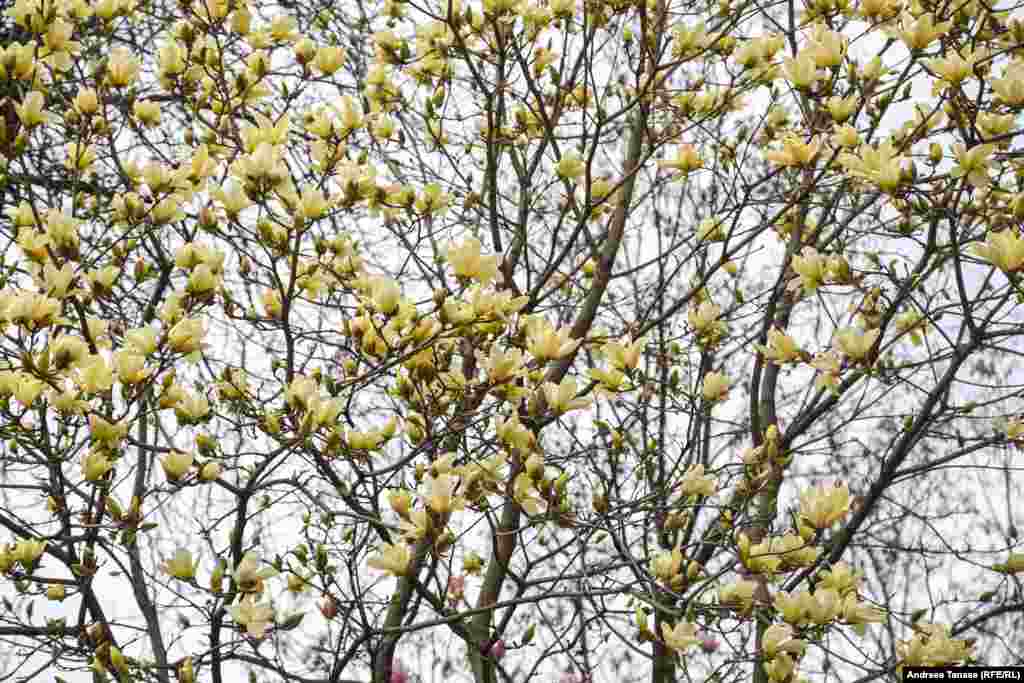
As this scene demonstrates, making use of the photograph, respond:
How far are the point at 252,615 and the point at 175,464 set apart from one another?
0.34m

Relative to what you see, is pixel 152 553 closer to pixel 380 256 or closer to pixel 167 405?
pixel 380 256

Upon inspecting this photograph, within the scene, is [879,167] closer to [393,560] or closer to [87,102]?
[393,560]

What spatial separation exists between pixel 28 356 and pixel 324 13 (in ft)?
7.98

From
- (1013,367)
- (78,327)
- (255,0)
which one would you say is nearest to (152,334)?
(78,327)

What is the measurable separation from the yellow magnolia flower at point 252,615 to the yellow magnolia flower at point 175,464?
11.5 inches

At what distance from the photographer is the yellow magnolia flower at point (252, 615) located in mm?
1791

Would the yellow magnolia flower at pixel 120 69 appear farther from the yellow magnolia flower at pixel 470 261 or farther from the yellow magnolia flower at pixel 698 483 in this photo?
the yellow magnolia flower at pixel 698 483

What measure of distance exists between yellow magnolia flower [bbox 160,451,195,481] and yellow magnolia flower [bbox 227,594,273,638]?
0.96ft

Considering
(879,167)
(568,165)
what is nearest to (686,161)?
(568,165)

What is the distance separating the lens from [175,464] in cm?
194

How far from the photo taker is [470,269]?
189cm

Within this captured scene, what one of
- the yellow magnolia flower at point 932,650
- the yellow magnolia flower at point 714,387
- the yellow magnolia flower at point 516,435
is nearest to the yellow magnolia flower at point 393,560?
the yellow magnolia flower at point 516,435

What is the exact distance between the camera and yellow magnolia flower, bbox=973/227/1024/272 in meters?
1.84

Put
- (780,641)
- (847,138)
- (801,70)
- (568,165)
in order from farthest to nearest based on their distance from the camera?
(568,165) < (801,70) < (847,138) < (780,641)
